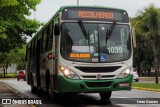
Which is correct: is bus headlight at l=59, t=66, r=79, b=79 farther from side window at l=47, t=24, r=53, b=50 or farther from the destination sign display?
side window at l=47, t=24, r=53, b=50

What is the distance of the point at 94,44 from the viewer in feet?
47.8

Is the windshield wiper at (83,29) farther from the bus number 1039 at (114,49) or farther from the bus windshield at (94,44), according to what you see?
the bus number 1039 at (114,49)

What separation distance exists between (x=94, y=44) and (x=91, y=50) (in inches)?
10.3

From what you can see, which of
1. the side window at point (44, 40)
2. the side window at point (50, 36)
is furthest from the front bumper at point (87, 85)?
the side window at point (44, 40)

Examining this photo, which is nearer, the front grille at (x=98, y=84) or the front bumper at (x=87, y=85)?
the front bumper at (x=87, y=85)

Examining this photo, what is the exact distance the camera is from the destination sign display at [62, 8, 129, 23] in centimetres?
1484

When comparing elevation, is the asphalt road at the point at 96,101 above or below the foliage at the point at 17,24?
below

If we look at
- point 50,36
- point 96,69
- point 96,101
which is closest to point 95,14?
point 96,69

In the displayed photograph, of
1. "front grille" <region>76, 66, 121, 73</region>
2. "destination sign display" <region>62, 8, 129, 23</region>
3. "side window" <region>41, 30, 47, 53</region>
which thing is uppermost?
"destination sign display" <region>62, 8, 129, 23</region>

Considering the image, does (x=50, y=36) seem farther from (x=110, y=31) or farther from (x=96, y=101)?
(x=96, y=101)

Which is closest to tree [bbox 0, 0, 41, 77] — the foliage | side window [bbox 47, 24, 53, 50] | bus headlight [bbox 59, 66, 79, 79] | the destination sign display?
the foliage

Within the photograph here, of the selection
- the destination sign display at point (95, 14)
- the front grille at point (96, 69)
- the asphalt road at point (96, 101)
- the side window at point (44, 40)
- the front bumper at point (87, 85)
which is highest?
the destination sign display at point (95, 14)

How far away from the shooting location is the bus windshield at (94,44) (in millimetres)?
14406

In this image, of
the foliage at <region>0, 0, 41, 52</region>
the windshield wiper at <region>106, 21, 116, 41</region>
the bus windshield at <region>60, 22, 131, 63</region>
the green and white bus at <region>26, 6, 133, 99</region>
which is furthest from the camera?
the foliage at <region>0, 0, 41, 52</region>
